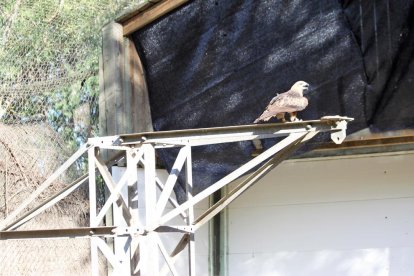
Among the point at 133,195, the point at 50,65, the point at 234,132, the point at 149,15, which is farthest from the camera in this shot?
the point at 50,65

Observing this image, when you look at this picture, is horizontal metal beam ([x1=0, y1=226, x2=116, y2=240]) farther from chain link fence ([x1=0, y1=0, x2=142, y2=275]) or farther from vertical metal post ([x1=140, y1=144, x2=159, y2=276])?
chain link fence ([x1=0, y1=0, x2=142, y2=275])

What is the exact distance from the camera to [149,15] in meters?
5.99

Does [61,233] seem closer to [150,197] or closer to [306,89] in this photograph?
[150,197]

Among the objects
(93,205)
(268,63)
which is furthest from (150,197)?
(268,63)

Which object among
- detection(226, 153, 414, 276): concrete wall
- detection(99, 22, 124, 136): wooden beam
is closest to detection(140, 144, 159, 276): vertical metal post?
detection(99, 22, 124, 136): wooden beam

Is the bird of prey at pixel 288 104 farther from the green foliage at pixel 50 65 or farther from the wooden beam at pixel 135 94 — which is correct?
the green foliage at pixel 50 65

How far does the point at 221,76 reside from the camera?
232 inches

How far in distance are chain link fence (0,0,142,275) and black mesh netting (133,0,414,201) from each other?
58cm

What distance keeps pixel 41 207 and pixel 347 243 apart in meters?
3.36

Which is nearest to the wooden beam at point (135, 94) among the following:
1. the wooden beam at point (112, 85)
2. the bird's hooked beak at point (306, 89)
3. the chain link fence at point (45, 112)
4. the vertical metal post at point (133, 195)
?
the wooden beam at point (112, 85)

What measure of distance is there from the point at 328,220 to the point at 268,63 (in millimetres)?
2094

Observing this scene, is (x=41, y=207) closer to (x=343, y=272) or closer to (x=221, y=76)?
(x=221, y=76)

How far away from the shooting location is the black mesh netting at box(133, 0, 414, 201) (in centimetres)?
548

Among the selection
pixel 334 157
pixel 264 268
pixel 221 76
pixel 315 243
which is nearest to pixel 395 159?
pixel 334 157
